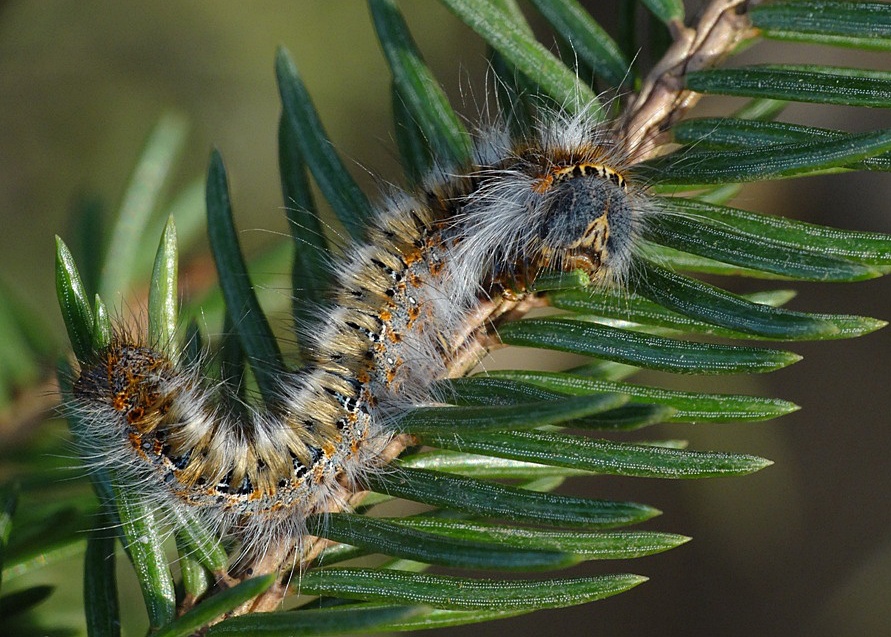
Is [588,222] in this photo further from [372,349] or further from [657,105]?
[372,349]

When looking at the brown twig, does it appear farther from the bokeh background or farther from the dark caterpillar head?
the bokeh background

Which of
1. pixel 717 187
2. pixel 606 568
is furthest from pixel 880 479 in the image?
pixel 717 187

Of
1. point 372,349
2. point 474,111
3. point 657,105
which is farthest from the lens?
point 474,111

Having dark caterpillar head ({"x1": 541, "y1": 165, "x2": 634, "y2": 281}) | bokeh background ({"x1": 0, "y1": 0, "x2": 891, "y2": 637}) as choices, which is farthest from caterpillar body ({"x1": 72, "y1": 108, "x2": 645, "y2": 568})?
bokeh background ({"x1": 0, "y1": 0, "x2": 891, "y2": 637})

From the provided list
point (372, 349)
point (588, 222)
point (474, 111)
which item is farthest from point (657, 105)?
point (474, 111)

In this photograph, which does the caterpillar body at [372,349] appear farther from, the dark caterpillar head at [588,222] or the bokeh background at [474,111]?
the bokeh background at [474,111]

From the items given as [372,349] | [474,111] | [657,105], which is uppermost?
[474,111]

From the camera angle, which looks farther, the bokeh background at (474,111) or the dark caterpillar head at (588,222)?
the bokeh background at (474,111)

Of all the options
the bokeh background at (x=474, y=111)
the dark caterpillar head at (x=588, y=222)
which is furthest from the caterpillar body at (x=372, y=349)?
the bokeh background at (x=474, y=111)
